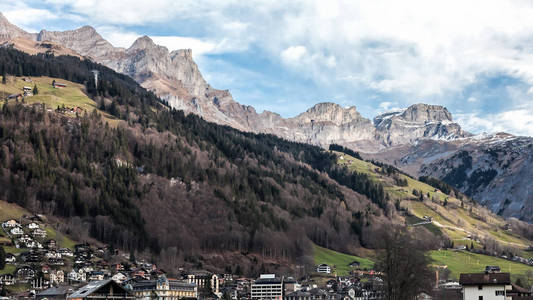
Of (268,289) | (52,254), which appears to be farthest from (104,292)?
(268,289)

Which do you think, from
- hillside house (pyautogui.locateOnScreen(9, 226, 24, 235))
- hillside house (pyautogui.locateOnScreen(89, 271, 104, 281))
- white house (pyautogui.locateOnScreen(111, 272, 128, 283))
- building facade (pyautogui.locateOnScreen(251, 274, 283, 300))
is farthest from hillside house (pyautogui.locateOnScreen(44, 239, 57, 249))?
building facade (pyautogui.locateOnScreen(251, 274, 283, 300))

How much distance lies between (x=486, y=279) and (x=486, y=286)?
2.81ft

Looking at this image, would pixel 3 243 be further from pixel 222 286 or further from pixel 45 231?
pixel 222 286

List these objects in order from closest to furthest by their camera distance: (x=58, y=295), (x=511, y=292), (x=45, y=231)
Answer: (x=511, y=292)
(x=58, y=295)
(x=45, y=231)

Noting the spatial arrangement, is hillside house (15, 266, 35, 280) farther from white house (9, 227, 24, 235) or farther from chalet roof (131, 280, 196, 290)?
white house (9, 227, 24, 235)

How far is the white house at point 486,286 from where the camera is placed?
271ft

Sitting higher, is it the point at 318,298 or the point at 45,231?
the point at 45,231

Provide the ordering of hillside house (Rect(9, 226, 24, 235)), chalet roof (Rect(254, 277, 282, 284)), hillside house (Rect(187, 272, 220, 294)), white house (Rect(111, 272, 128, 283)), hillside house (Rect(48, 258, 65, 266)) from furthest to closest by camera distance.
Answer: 1. chalet roof (Rect(254, 277, 282, 284))
2. hillside house (Rect(9, 226, 24, 235))
3. hillside house (Rect(187, 272, 220, 294))
4. hillside house (Rect(48, 258, 65, 266))
5. white house (Rect(111, 272, 128, 283))

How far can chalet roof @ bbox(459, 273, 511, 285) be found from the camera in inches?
3249

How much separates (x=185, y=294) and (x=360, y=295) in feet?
157

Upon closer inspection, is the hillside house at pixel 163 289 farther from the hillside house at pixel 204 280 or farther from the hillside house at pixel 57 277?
the hillside house at pixel 57 277

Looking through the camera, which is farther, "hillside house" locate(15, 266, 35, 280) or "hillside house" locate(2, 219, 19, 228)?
"hillside house" locate(2, 219, 19, 228)

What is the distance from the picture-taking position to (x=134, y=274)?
17912 centimetres

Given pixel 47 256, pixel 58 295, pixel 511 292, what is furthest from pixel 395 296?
pixel 47 256
